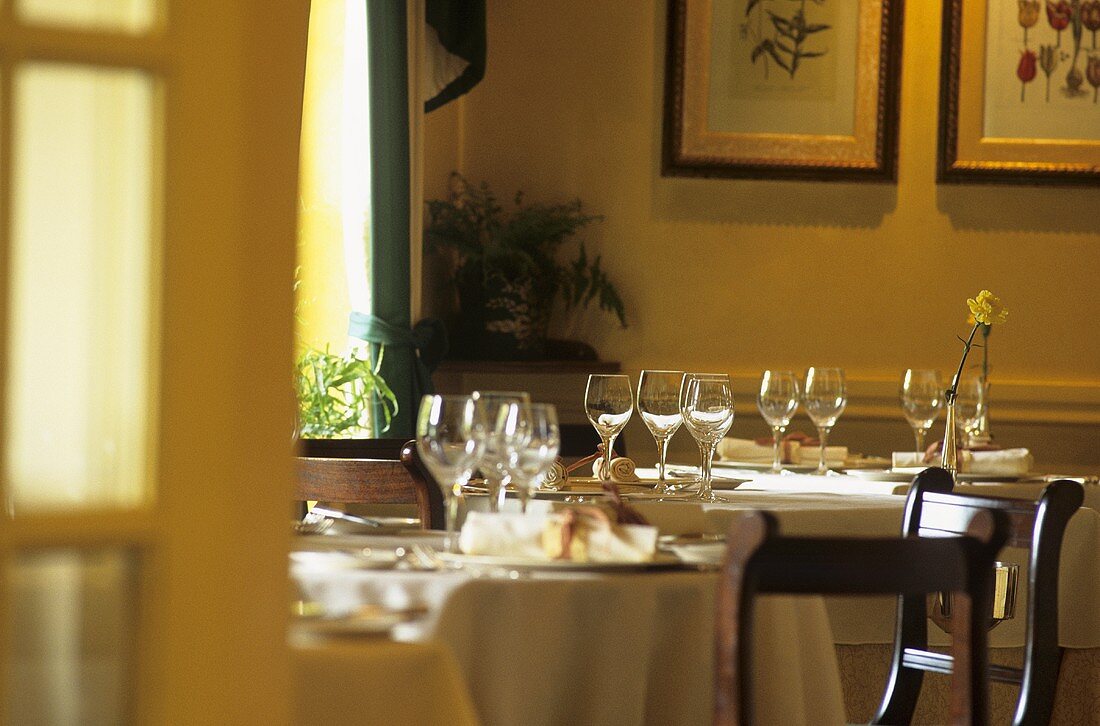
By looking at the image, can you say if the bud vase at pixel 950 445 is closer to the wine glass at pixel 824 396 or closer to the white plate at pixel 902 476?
the white plate at pixel 902 476

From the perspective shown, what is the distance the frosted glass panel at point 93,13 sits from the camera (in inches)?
37.3

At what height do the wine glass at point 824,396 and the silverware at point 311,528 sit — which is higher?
the wine glass at point 824,396

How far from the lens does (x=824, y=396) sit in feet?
10.5

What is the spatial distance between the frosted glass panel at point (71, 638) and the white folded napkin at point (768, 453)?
2.52 meters

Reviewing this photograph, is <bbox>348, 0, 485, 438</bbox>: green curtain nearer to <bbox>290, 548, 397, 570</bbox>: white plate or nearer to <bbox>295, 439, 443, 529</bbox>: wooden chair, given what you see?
<bbox>295, 439, 443, 529</bbox>: wooden chair

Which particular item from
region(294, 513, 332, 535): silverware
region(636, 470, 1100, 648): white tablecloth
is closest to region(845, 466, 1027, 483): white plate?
region(636, 470, 1100, 648): white tablecloth

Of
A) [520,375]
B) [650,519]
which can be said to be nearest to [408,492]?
[650,519]

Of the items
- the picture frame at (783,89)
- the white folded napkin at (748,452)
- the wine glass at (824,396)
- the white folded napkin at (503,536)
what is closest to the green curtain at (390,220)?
the white folded napkin at (748,452)

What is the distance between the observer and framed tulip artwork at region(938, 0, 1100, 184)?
16.5 ft

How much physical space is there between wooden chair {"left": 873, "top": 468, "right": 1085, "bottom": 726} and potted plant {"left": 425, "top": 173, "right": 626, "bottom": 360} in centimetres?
260

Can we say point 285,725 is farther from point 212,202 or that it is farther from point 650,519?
point 650,519

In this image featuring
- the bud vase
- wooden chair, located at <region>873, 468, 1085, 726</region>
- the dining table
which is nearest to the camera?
the dining table

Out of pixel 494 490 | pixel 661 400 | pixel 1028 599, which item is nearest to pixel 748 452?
pixel 661 400

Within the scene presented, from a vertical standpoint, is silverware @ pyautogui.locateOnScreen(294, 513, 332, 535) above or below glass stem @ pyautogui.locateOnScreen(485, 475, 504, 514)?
below
